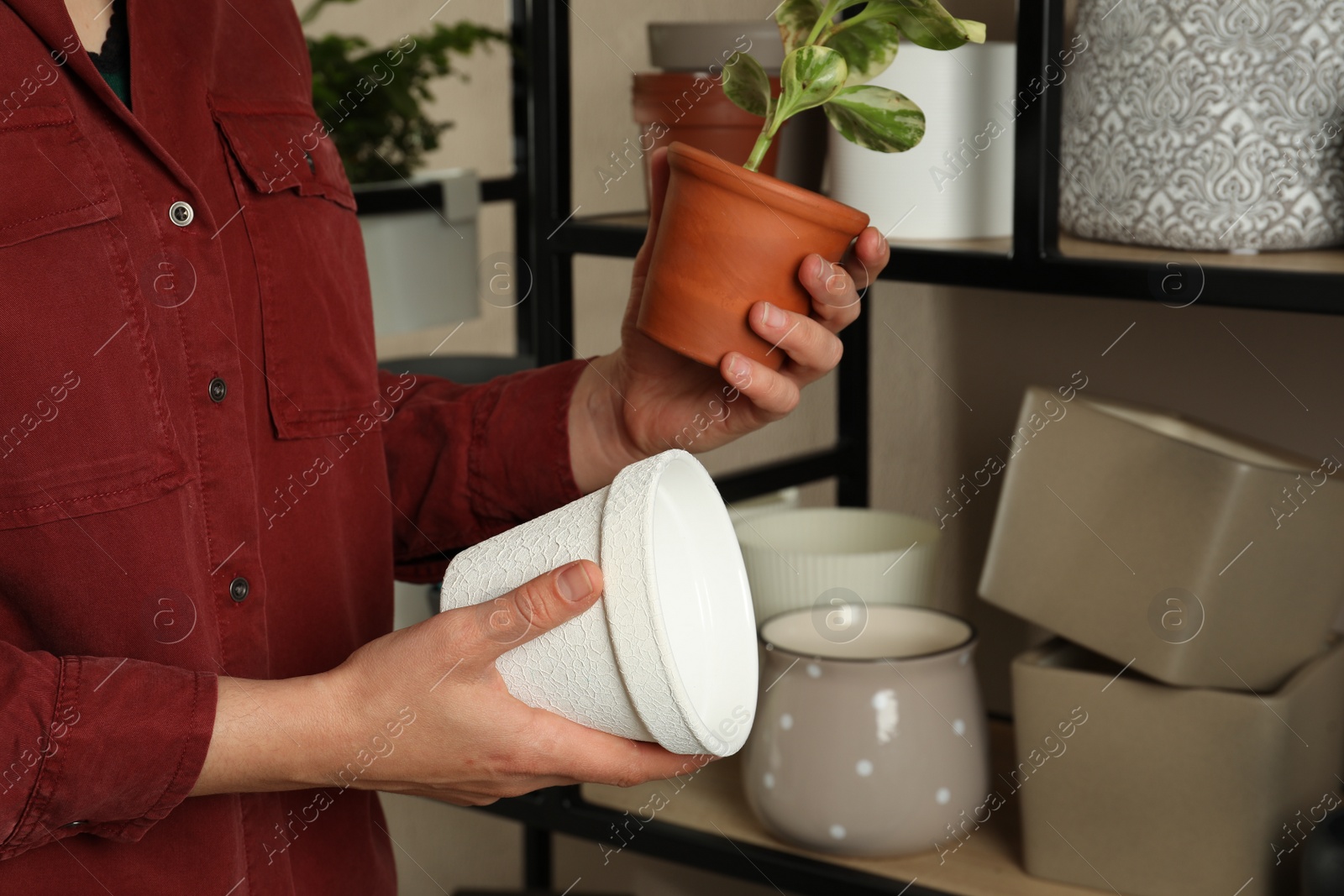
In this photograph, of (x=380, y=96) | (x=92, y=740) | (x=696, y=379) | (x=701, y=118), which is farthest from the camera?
(x=380, y=96)

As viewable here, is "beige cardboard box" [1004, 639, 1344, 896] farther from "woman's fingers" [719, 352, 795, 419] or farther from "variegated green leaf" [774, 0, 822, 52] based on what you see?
"variegated green leaf" [774, 0, 822, 52]

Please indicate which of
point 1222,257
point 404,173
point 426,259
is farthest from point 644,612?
point 404,173

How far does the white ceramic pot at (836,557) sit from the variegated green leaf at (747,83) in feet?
1.25

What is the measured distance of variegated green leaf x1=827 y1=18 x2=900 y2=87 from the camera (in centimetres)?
70

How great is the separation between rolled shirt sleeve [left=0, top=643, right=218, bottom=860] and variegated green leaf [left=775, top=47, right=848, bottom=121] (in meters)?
0.41

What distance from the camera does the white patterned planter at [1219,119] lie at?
71 centimetres

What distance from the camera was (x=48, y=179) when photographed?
60 centimetres

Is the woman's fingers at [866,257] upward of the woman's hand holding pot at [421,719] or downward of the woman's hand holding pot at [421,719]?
upward

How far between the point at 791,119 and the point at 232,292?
1.44ft

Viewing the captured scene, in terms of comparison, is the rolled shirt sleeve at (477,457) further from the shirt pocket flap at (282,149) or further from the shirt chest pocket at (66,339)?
the shirt chest pocket at (66,339)

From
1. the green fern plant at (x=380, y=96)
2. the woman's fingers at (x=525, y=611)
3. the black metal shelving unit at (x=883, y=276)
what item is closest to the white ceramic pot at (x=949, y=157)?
the black metal shelving unit at (x=883, y=276)

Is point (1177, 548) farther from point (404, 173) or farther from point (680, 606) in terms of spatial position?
point (404, 173)

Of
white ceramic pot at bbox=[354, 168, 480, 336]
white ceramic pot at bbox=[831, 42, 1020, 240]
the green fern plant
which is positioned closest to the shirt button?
white ceramic pot at bbox=[831, 42, 1020, 240]

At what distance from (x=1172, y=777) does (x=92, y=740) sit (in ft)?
2.12
